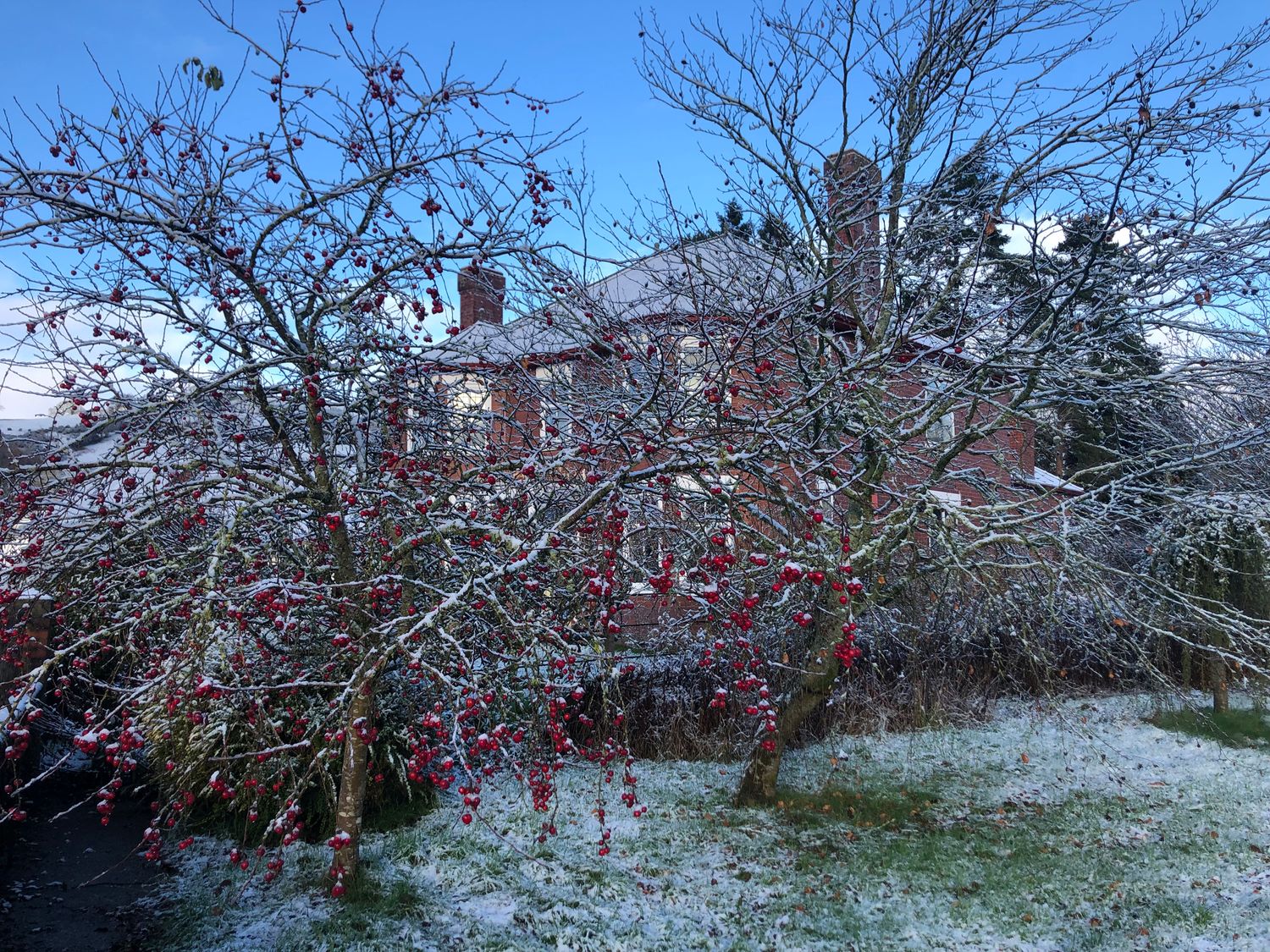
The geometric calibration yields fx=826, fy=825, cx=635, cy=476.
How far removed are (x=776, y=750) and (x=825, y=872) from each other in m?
1.31

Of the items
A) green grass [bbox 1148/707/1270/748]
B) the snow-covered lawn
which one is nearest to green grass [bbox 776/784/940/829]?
the snow-covered lawn

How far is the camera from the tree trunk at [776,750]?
7.30 metres

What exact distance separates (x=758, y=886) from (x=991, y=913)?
1.56 metres

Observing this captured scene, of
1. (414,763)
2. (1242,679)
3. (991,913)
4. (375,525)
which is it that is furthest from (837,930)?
(1242,679)

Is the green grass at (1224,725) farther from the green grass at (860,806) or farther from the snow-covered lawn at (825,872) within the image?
the green grass at (860,806)

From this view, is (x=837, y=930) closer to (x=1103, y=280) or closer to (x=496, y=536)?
(x=496, y=536)

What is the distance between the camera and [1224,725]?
9836mm

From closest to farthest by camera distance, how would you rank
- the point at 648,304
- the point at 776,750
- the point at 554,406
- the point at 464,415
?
the point at 464,415 → the point at 554,406 → the point at 776,750 → the point at 648,304

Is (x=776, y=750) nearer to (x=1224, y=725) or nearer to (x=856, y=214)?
(x=856, y=214)

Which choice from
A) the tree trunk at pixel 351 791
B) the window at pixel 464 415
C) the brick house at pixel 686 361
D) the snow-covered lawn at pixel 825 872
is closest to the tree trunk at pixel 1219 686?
the snow-covered lawn at pixel 825 872

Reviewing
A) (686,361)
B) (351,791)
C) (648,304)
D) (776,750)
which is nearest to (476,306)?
(648,304)

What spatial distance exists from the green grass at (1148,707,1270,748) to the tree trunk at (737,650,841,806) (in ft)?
17.0

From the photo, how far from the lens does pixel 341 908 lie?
5.26m

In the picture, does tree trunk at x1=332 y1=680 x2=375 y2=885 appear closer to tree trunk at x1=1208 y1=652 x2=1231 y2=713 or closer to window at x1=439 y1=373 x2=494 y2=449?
window at x1=439 y1=373 x2=494 y2=449
